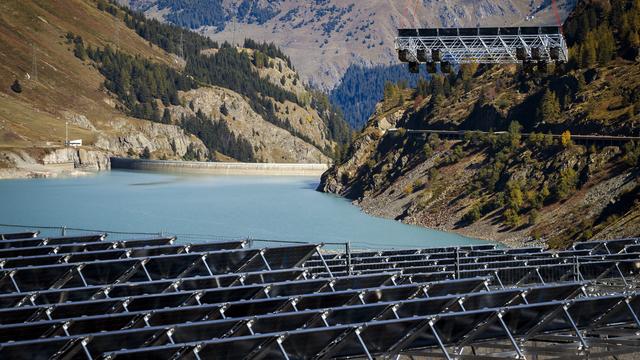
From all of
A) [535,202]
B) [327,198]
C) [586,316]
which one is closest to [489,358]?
[586,316]

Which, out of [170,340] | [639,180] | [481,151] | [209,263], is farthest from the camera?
[481,151]

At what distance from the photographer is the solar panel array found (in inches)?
985

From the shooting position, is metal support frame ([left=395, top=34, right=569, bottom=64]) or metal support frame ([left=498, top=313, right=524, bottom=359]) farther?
metal support frame ([left=395, top=34, right=569, bottom=64])

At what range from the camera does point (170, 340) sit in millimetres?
25484

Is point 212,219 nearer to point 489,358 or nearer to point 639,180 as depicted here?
point 639,180

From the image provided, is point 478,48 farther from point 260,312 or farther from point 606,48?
point 606,48

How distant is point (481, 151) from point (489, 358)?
130440mm

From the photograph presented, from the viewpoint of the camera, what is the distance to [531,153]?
473 feet

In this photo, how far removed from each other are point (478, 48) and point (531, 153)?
70.5 m

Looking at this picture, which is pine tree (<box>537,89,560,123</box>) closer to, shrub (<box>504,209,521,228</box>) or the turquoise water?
the turquoise water

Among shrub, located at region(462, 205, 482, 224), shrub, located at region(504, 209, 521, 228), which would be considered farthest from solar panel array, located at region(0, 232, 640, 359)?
shrub, located at region(462, 205, 482, 224)

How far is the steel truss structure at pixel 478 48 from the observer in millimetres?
67562

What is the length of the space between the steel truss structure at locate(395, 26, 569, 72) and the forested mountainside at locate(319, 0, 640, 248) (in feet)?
90.7

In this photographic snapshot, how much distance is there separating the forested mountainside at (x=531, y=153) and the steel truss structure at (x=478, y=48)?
27.7m
